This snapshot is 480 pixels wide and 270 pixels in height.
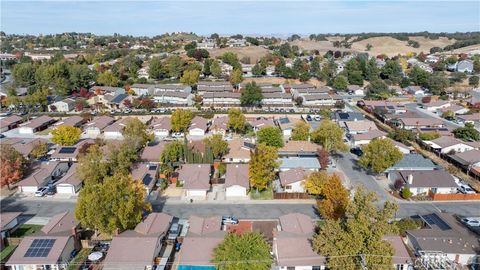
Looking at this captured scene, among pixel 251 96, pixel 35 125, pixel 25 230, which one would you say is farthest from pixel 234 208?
pixel 35 125

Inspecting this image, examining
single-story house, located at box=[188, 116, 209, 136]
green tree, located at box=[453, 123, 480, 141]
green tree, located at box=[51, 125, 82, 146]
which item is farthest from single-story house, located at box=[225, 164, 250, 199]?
green tree, located at box=[453, 123, 480, 141]

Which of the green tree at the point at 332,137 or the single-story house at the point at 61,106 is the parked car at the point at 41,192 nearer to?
the green tree at the point at 332,137

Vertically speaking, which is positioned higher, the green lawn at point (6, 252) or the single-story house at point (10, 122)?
the single-story house at point (10, 122)

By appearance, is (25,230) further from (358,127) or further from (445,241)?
(358,127)

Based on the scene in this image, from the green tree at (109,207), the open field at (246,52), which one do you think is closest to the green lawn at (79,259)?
the green tree at (109,207)

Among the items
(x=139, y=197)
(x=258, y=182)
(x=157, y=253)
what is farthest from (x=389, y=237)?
(x=139, y=197)
